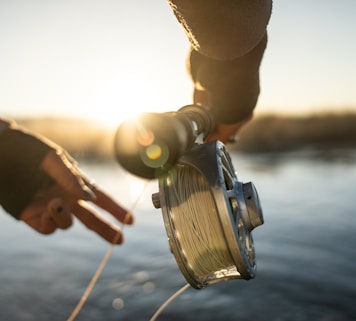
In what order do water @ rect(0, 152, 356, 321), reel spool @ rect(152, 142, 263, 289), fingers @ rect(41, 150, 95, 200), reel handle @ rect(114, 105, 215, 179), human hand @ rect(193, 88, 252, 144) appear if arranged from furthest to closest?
1. water @ rect(0, 152, 356, 321)
2. human hand @ rect(193, 88, 252, 144)
3. reel spool @ rect(152, 142, 263, 289)
4. fingers @ rect(41, 150, 95, 200)
5. reel handle @ rect(114, 105, 215, 179)

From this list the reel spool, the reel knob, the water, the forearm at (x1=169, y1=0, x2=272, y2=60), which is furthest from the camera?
the water

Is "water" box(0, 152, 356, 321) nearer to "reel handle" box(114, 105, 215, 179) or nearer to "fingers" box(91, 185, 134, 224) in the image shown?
"fingers" box(91, 185, 134, 224)

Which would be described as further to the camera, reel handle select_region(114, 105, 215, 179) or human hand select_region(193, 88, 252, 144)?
human hand select_region(193, 88, 252, 144)

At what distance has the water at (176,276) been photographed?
425 cm

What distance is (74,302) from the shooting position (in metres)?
4.78

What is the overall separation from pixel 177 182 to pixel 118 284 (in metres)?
4.19

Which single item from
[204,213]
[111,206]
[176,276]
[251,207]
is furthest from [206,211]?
[176,276]

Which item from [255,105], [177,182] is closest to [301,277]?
[255,105]

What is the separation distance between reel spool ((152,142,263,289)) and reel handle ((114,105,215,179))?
1.26 ft

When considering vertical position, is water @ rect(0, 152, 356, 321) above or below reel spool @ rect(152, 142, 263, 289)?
above

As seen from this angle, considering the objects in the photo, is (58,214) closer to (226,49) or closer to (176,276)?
(226,49)

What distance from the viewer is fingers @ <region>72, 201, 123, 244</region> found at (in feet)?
4.22

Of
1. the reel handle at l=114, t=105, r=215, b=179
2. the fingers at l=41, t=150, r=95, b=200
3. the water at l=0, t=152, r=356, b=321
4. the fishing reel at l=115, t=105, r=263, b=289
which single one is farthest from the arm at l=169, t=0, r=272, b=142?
the water at l=0, t=152, r=356, b=321

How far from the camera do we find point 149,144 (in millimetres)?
736
